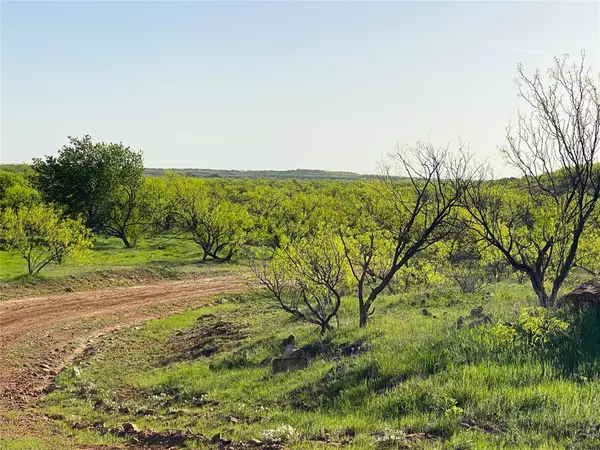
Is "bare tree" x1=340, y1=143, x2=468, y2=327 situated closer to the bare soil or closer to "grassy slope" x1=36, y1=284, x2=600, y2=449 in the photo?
"grassy slope" x1=36, y1=284, x2=600, y2=449

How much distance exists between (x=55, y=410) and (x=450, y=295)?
1419cm

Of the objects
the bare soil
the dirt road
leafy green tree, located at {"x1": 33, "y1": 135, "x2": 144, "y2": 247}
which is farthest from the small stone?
leafy green tree, located at {"x1": 33, "y1": 135, "x2": 144, "y2": 247}

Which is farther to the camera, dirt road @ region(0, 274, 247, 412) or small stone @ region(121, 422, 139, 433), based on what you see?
dirt road @ region(0, 274, 247, 412)

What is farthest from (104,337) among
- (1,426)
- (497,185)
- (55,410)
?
(497,185)

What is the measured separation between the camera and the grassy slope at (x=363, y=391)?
608cm

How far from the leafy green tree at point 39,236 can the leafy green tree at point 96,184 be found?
1498 centimetres

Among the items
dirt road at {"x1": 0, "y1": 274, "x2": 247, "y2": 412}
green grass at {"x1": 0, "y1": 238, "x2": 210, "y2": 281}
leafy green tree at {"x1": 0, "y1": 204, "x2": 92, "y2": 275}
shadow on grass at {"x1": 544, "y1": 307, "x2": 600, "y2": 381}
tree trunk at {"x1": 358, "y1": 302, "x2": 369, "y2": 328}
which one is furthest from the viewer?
green grass at {"x1": 0, "y1": 238, "x2": 210, "y2": 281}

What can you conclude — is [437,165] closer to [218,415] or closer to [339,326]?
[339,326]

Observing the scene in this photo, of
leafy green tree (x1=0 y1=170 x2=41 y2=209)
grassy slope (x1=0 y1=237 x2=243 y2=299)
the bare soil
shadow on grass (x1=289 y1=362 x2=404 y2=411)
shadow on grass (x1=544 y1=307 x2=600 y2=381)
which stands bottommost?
the bare soil

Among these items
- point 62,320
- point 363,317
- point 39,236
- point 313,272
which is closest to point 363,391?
point 363,317

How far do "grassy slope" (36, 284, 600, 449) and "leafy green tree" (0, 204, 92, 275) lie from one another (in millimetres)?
13567

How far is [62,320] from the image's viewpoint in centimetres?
2044

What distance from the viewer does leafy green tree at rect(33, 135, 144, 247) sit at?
43781mm

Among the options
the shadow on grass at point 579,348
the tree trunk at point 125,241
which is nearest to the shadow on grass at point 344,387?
the shadow on grass at point 579,348
